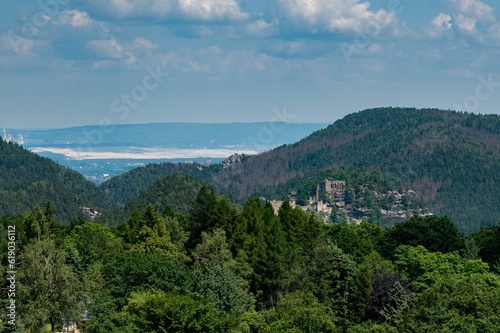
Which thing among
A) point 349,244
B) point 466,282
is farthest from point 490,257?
point 466,282

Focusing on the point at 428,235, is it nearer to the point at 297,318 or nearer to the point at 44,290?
the point at 297,318

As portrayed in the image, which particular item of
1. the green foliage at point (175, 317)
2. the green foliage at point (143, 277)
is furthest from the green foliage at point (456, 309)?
the green foliage at point (143, 277)

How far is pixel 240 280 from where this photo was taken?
63.4 metres

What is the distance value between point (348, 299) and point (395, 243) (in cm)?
1997

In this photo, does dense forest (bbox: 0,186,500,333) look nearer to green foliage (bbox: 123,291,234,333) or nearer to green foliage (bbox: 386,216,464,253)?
green foliage (bbox: 123,291,234,333)

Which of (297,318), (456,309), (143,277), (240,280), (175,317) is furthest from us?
(240,280)

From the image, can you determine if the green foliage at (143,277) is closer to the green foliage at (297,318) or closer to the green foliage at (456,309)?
the green foliage at (297,318)

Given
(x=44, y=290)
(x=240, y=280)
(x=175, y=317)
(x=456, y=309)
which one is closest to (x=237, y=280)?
(x=240, y=280)

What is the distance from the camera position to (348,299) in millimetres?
66375

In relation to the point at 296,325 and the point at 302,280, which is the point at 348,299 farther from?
the point at 296,325

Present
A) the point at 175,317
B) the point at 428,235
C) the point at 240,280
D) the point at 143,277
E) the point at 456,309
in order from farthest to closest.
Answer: the point at 428,235 < the point at 240,280 < the point at 143,277 < the point at 456,309 < the point at 175,317

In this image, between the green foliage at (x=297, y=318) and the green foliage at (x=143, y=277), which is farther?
the green foliage at (x=143, y=277)

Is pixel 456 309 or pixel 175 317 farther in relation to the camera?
pixel 456 309

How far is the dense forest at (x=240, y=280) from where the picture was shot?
2174 inches
